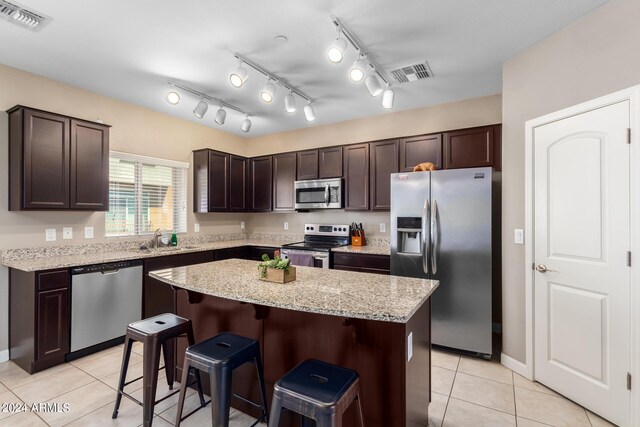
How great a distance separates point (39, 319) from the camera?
2.68 metres

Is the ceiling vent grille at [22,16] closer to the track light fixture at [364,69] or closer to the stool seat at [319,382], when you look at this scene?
the track light fixture at [364,69]

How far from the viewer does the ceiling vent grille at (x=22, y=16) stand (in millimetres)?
2107

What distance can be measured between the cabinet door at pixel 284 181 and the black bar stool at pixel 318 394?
3.48m

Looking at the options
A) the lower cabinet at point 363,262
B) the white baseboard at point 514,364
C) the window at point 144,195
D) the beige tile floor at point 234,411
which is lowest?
the beige tile floor at point 234,411

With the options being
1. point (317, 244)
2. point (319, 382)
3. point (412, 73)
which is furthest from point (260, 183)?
point (319, 382)

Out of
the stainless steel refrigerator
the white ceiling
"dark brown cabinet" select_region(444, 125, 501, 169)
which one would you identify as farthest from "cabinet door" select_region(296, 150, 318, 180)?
"dark brown cabinet" select_region(444, 125, 501, 169)

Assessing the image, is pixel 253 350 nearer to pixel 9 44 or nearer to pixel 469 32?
pixel 469 32

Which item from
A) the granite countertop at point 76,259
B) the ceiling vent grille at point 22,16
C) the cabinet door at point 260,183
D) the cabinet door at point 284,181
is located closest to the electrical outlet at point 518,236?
the cabinet door at point 284,181

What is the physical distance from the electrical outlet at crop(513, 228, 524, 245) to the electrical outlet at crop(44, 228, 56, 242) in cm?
458

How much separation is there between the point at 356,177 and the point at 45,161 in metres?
3.39

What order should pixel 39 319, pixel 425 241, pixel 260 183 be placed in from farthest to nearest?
1. pixel 260 183
2. pixel 425 241
3. pixel 39 319

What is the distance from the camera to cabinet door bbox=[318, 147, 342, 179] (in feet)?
14.3

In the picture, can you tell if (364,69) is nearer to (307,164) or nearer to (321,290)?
(321,290)

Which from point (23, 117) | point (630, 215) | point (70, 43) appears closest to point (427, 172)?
point (630, 215)
